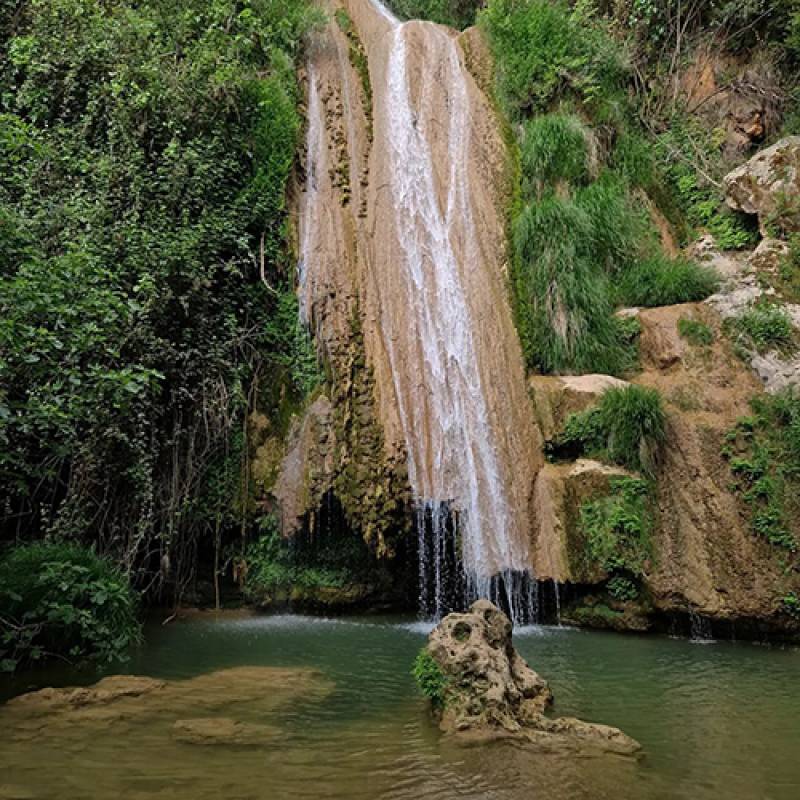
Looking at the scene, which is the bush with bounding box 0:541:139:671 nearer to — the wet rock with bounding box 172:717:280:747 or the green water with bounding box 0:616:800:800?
the green water with bounding box 0:616:800:800

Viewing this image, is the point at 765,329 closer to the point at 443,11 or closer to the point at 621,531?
the point at 621,531

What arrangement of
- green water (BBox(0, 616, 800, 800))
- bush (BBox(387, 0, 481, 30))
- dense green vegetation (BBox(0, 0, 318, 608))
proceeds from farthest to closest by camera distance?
bush (BBox(387, 0, 481, 30)), dense green vegetation (BBox(0, 0, 318, 608)), green water (BBox(0, 616, 800, 800))

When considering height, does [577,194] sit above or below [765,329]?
above

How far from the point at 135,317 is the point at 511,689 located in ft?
18.4

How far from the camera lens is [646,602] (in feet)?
25.3

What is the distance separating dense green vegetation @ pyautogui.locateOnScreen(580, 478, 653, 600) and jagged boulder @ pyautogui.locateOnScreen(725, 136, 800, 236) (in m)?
4.76

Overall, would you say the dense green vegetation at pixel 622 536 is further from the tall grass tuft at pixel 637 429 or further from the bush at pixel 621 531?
the tall grass tuft at pixel 637 429

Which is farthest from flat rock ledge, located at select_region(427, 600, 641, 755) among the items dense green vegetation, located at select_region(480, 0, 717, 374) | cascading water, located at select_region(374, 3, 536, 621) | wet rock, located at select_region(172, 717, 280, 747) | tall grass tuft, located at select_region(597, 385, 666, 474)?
dense green vegetation, located at select_region(480, 0, 717, 374)

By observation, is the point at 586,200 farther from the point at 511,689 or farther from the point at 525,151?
the point at 511,689

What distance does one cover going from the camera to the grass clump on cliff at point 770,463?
7.59 metres

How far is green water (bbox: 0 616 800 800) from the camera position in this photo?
3410mm

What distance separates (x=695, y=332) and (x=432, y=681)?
6.20 metres

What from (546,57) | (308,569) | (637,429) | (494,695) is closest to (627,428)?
(637,429)

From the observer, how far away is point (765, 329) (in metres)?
8.85
